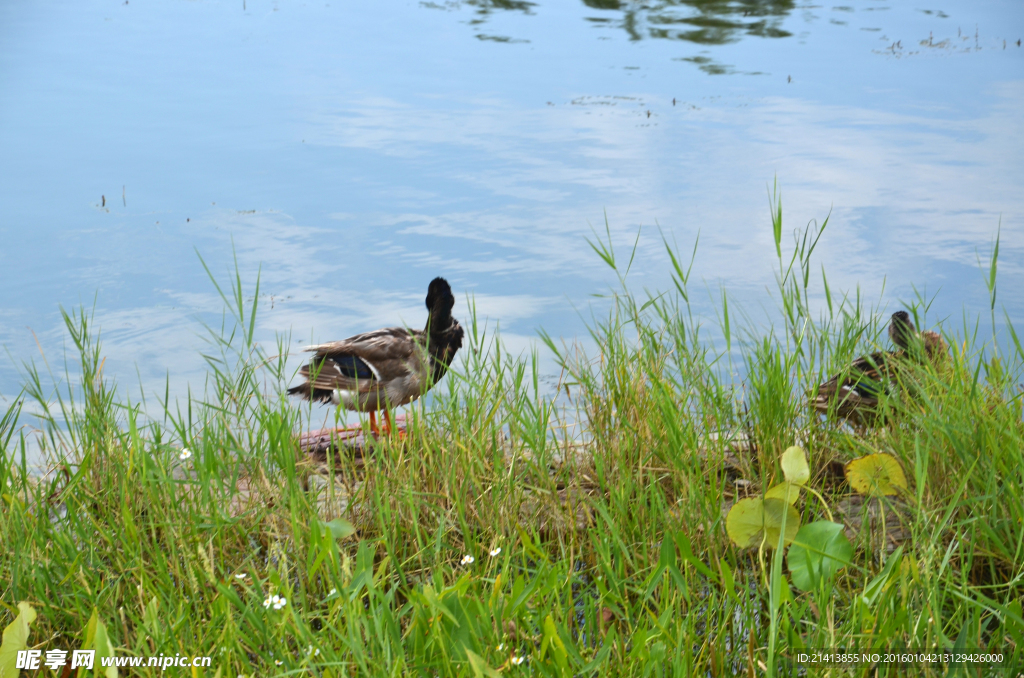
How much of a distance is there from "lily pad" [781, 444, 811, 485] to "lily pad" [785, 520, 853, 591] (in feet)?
0.49

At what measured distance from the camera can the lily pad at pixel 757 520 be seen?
105 inches

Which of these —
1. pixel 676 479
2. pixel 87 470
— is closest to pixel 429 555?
pixel 676 479

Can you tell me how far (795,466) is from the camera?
8.41 ft

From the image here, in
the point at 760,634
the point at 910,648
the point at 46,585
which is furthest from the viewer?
the point at 46,585

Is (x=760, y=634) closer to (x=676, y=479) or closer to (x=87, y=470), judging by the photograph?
(x=676, y=479)

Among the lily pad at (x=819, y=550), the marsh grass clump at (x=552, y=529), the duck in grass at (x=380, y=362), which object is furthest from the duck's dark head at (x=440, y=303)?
the lily pad at (x=819, y=550)

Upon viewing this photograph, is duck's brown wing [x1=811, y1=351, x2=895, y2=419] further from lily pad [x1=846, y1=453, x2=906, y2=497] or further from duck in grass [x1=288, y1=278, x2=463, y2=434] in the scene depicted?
duck in grass [x1=288, y1=278, x2=463, y2=434]

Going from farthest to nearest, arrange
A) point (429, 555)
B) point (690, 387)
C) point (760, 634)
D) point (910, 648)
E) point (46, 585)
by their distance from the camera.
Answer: point (690, 387), point (429, 555), point (46, 585), point (760, 634), point (910, 648)

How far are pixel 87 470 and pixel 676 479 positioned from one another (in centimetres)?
213

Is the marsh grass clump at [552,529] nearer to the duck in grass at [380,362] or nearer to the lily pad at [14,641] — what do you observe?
the lily pad at [14,641]

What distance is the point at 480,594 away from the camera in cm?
261

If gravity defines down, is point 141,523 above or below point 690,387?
below

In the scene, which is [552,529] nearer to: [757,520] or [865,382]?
[757,520]

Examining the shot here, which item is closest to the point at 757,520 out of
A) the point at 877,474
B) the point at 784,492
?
the point at 784,492
